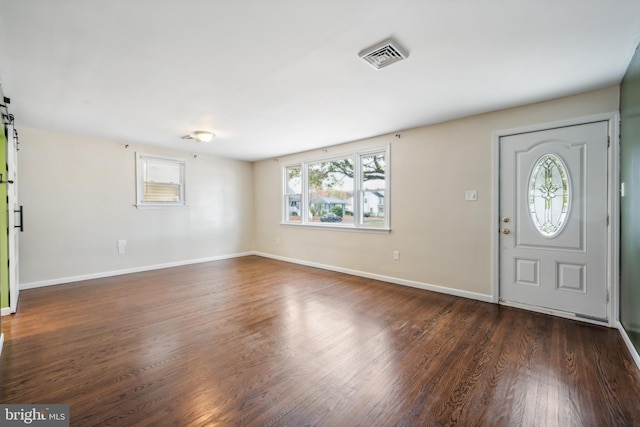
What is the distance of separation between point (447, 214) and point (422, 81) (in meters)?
1.94

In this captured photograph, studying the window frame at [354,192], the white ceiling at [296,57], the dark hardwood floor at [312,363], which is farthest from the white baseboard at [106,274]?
the white ceiling at [296,57]

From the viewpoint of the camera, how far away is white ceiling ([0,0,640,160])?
1747 millimetres

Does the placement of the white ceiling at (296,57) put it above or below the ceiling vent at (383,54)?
above

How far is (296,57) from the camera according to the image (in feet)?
7.43

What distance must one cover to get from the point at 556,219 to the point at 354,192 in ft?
9.34

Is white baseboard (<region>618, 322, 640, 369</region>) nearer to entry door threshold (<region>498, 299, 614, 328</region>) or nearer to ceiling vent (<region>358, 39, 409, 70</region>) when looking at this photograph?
entry door threshold (<region>498, 299, 614, 328</region>)

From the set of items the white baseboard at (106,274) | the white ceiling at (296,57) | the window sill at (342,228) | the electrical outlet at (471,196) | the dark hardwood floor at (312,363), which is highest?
the white ceiling at (296,57)

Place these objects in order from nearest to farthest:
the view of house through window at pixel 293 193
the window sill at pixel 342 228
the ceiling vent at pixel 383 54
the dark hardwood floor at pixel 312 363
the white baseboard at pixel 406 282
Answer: the dark hardwood floor at pixel 312 363 < the ceiling vent at pixel 383 54 < the white baseboard at pixel 406 282 < the window sill at pixel 342 228 < the view of house through window at pixel 293 193

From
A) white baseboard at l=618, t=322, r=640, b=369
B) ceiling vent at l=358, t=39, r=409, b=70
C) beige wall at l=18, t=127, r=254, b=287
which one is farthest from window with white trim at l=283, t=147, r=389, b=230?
white baseboard at l=618, t=322, r=640, b=369

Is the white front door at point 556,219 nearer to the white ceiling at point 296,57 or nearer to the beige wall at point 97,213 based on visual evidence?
the white ceiling at point 296,57

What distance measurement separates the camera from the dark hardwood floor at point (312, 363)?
5.39ft

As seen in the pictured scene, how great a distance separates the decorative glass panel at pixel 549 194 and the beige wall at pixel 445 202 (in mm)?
Result: 434

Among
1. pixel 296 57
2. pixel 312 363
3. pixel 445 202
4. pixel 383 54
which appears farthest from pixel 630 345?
pixel 296 57

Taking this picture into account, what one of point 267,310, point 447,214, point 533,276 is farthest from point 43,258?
point 533,276
